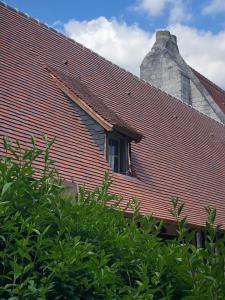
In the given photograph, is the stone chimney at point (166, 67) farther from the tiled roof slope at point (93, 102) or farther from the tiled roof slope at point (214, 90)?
the tiled roof slope at point (93, 102)

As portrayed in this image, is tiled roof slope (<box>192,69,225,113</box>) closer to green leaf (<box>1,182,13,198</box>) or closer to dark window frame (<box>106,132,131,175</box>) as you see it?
dark window frame (<box>106,132,131,175</box>)

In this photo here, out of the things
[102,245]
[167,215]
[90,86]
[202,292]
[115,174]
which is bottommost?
[202,292]

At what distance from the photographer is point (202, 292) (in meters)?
2.58

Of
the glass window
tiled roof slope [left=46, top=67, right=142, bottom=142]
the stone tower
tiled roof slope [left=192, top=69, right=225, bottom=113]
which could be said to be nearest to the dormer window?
the glass window

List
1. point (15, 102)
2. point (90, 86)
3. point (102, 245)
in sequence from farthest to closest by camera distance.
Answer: point (90, 86) < point (15, 102) < point (102, 245)

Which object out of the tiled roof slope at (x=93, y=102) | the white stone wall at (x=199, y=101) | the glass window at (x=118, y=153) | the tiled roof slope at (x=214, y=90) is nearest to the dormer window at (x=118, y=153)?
the glass window at (x=118, y=153)

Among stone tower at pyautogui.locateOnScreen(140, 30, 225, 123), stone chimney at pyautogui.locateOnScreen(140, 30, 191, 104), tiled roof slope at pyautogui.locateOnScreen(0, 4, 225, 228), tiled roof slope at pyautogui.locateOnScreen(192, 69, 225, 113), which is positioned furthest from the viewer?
tiled roof slope at pyautogui.locateOnScreen(192, 69, 225, 113)

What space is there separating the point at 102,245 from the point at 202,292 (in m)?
0.64

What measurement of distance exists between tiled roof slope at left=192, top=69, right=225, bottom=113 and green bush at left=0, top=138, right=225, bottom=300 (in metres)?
18.3

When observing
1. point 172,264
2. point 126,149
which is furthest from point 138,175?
point 172,264

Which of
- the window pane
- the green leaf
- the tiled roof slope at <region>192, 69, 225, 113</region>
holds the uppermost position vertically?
the tiled roof slope at <region>192, 69, 225, 113</region>

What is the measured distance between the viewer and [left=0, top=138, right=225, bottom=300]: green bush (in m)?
2.35

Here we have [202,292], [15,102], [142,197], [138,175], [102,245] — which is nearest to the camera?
[202,292]

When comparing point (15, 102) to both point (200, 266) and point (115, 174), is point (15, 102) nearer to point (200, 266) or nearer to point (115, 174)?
point (115, 174)
